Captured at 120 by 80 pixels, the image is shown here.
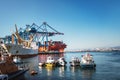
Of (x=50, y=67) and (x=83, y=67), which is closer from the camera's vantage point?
(x=83, y=67)

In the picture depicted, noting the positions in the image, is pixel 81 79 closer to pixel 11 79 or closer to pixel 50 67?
pixel 11 79

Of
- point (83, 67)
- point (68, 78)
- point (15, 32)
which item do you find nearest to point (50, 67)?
point (83, 67)

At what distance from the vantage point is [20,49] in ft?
527

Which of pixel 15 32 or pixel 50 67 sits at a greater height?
pixel 15 32

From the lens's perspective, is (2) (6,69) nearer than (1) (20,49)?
Yes

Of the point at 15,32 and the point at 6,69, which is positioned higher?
the point at 15,32

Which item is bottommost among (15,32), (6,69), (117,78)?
(117,78)

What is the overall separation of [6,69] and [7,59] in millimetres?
2257

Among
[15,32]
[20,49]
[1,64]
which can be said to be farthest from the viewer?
[15,32]

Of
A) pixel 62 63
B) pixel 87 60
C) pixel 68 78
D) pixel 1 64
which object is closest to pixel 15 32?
pixel 62 63

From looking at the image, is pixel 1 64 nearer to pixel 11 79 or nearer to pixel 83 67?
pixel 11 79

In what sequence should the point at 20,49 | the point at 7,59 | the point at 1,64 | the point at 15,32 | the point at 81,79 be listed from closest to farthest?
the point at 1,64, the point at 7,59, the point at 81,79, the point at 20,49, the point at 15,32

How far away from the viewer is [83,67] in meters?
77.0

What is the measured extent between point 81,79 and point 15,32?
136m
